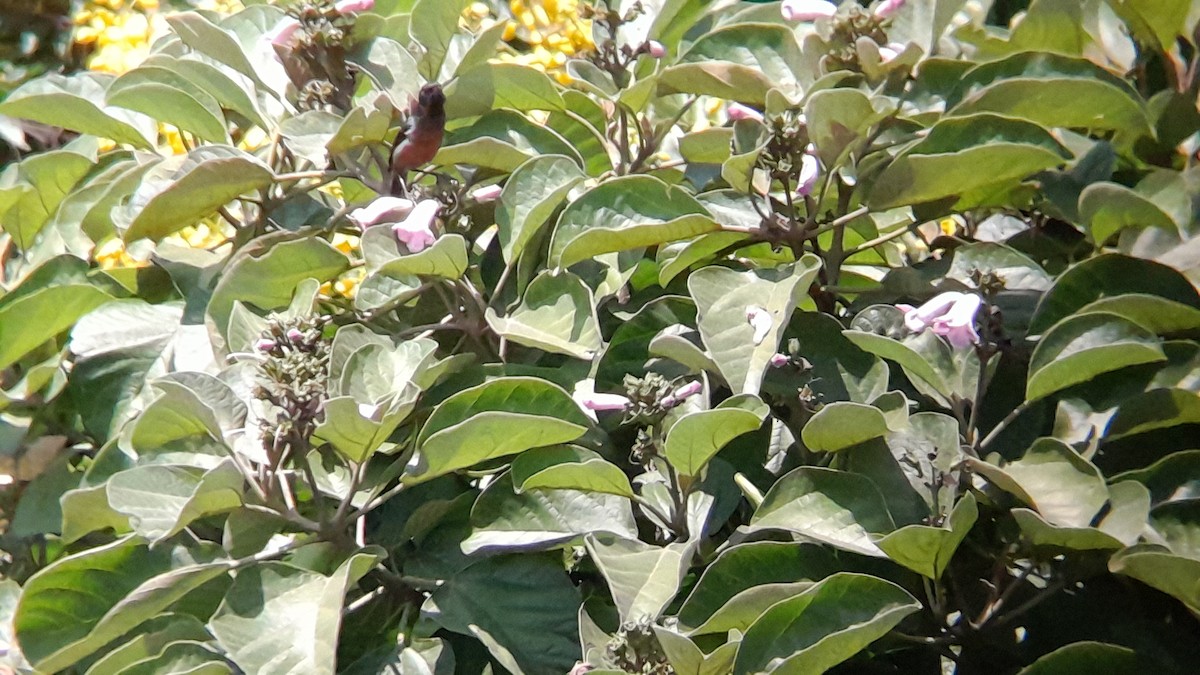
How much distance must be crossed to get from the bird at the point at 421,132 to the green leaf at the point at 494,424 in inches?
9.3

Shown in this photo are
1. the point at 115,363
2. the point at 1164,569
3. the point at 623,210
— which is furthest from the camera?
the point at 115,363

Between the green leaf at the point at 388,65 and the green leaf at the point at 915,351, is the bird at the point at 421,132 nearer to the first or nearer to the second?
the green leaf at the point at 388,65

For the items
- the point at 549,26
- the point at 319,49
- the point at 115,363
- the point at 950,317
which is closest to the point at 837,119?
the point at 950,317

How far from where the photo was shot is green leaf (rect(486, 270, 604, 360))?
86 centimetres

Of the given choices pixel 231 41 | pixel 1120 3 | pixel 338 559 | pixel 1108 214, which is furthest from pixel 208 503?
pixel 1120 3

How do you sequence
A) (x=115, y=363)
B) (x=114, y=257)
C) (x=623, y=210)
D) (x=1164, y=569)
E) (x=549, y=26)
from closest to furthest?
(x=1164, y=569) → (x=623, y=210) → (x=115, y=363) → (x=114, y=257) → (x=549, y=26)

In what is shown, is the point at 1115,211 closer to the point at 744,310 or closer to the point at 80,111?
the point at 744,310

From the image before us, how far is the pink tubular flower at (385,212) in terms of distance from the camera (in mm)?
937

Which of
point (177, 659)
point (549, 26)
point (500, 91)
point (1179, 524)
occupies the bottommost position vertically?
point (177, 659)

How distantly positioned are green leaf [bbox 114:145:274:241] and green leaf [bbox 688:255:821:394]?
42 centimetres

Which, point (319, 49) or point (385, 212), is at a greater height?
point (319, 49)

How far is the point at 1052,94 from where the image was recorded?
35.9 inches

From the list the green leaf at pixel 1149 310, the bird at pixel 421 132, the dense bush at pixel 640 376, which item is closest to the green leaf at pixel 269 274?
the dense bush at pixel 640 376

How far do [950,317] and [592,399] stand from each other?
0.30 meters
